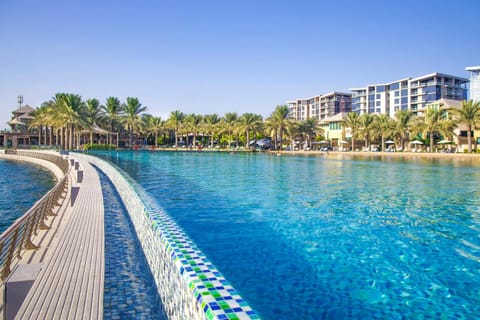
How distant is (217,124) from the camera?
73875mm

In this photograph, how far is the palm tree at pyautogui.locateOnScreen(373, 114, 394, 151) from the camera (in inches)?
2357

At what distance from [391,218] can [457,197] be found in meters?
5.71

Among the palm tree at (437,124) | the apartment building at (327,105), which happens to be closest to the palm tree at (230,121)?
the palm tree at (437,124)

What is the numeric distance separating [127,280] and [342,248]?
4.39 metres

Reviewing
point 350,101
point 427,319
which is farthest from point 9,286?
point 350,101

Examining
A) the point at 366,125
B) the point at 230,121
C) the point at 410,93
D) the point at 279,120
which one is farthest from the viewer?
the point at 410,93

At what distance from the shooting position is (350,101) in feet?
392

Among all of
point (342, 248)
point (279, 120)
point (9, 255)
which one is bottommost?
point (342, 248)

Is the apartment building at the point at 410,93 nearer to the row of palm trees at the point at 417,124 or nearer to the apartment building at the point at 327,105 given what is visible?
the apartment building at the point at 327,105

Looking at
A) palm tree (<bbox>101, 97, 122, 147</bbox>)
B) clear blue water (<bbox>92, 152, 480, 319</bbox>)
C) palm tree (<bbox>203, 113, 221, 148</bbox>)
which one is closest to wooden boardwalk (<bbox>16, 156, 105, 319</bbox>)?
clear blue water (<bbox>92, 152, 480, 319</bbox>)

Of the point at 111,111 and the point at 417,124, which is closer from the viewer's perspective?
the point at 417,124

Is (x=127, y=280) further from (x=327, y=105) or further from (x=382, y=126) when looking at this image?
(x=327, y=105)

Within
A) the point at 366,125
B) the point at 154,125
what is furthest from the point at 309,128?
the point at 154,125

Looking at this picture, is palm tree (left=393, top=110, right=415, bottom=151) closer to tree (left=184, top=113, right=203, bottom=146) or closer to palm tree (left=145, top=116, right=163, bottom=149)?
tree (left=184, top=113, right=203, bottom=146)
